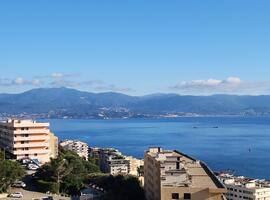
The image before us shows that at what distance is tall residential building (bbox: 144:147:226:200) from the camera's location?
1902cm

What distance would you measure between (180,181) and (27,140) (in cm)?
2478

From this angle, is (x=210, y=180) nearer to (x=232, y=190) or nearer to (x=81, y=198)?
(x=81, y=198)

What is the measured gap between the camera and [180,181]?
20281mm

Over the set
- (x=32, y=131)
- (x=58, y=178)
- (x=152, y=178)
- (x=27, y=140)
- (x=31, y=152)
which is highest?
(x=32, y=131)

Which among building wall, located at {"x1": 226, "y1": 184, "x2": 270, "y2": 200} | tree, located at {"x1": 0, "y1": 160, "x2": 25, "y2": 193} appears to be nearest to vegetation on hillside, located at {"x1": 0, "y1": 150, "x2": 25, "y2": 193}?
tree, located at {"x1": 0, "y1": 160, "x2": 25, "y2": 193}

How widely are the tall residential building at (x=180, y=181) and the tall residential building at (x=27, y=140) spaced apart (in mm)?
19069

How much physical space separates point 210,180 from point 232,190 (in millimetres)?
27899

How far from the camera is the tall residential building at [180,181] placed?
749 inches

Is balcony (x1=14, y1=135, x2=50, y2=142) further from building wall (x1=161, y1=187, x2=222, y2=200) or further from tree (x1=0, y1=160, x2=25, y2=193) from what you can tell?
building wall (x1=161, y1=187, x2=222, y2=200)

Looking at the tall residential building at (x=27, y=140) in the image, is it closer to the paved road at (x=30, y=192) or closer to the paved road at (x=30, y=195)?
the paved road at (x=30, y=192)

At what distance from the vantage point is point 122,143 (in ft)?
384

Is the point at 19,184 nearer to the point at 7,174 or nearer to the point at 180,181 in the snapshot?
the point at 7,174

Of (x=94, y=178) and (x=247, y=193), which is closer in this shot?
(x=94, y=178)

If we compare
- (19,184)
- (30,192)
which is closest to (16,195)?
(30,192)
